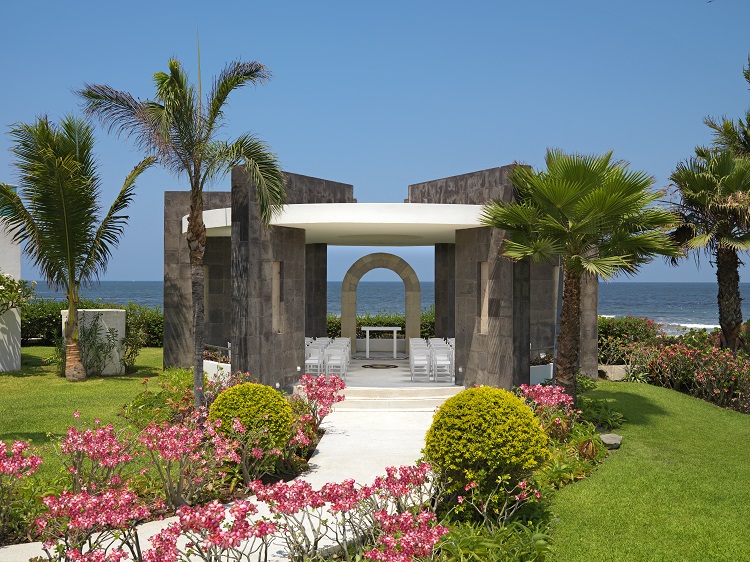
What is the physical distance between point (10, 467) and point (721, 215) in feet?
49.9

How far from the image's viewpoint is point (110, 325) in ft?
61.6

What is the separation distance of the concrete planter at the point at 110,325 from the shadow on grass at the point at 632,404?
12510mm

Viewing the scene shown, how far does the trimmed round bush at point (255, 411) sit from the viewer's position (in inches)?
336

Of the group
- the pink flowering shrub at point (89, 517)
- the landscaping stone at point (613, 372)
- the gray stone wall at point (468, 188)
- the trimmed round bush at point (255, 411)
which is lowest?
the landscaping stone at point (613, 372)

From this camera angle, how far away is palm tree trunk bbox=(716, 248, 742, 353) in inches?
640

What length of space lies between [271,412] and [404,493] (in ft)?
9.57

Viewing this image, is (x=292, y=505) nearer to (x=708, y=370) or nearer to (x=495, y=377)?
(x=495, y=377)

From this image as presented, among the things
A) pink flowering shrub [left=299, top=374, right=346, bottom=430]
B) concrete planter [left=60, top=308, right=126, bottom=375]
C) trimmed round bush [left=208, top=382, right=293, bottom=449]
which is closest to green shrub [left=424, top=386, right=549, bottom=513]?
trimmed round bush [left=208, top=382, right=293, bottom=449]

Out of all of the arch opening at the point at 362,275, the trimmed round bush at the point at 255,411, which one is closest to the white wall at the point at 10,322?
the arch opening at the point at 362,275

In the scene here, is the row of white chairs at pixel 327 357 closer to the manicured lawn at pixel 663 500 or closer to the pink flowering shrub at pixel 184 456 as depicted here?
the manicured lawn at pixel 663 500

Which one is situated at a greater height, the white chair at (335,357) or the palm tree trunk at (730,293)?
the palm tree trunk at (730,293)

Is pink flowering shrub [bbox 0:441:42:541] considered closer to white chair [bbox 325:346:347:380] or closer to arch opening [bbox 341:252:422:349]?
white chair [bbox 325:346:347:380]

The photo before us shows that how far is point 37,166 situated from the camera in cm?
1703

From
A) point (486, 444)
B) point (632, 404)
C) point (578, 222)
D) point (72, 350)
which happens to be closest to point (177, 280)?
point (72, 350)
